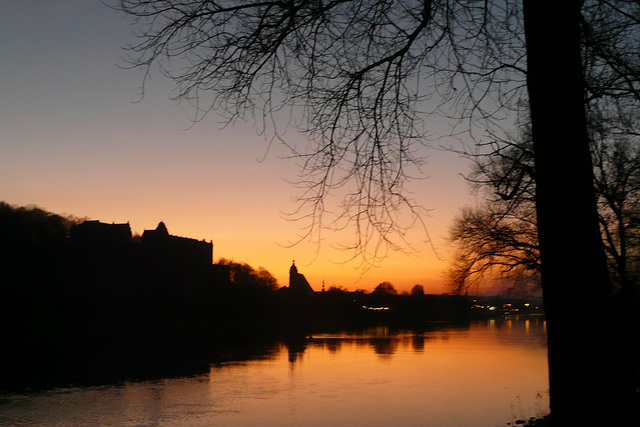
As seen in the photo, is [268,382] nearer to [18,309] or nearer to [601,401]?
[601,401]

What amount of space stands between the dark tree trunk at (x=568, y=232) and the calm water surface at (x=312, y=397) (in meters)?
15.8

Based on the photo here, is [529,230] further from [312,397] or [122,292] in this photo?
[122,292]

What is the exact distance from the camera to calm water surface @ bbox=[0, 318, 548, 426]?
18844 millimetres

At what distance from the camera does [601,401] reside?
10.9 feet

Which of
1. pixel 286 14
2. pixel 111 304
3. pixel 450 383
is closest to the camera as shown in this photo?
pixel 286 14

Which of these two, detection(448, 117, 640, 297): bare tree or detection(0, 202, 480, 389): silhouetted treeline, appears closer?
detection(448, 117, 640, 297): bare tree

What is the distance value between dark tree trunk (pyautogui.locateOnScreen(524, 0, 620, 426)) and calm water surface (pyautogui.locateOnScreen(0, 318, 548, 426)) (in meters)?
15.8

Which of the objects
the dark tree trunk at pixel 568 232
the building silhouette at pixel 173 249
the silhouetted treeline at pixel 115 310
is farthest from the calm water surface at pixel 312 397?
the building silhouette at pixel 173 249

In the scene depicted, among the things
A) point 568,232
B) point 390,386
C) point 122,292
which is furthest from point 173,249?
point 568,232

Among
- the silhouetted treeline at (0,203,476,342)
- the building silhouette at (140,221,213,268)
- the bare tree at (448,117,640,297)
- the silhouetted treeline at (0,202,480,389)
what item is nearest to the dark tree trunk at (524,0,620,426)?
the bare tree at (448,117,640,297)

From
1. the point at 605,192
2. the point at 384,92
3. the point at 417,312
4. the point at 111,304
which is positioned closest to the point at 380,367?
the point at 605,192

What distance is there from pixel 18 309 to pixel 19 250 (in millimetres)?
5879

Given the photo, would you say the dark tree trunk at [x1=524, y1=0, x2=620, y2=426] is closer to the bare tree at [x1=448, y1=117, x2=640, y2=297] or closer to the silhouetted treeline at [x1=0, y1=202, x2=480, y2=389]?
the bare tree at [x1=448, y1=117, x2=640, y2=297]

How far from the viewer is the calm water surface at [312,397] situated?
61.8 feet
